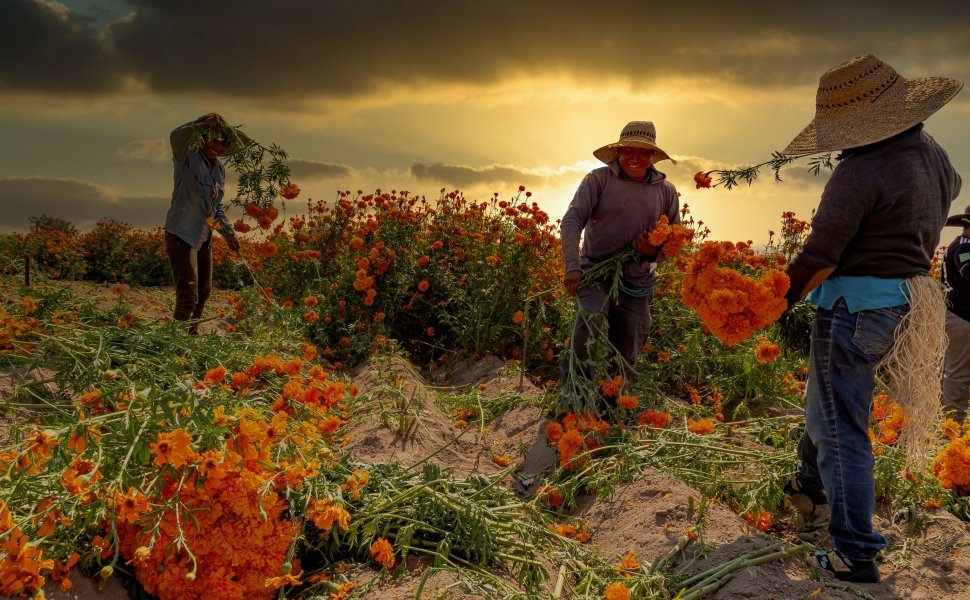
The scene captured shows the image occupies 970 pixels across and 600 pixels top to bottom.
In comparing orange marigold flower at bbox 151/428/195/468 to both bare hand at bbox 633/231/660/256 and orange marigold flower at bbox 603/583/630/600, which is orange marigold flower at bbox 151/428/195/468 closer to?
orange marigold flower at bbox 603/583/630/600

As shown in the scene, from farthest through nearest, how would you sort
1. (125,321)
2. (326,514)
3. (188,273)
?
1. (188,273)
2. (125,321)
3. (326,514)

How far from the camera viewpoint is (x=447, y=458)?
4152mm

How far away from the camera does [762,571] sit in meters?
2.78

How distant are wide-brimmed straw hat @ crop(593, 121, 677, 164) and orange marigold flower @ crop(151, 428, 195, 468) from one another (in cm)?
321

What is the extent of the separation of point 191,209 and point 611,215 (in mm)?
3520

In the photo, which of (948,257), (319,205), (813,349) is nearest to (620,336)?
(813,349)

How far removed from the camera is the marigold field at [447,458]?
7.21 feet

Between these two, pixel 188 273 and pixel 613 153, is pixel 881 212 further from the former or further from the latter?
pixel 188 273

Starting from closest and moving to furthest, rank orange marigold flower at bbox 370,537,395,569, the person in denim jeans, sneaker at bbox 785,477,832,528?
orange marigold flower at bbox 370,537,395,569 < sneaker at bbox 785,477,832,528 < the person in denim jeans

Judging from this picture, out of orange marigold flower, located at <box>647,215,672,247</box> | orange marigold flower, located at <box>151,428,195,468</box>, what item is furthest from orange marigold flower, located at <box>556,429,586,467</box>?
orange marigold flower, located at <box>151,428,195,468</box>

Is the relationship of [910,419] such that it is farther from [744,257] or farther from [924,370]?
[744,257]

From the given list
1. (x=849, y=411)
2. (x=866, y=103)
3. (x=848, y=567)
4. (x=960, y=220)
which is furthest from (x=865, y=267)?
(x=960, y=220)

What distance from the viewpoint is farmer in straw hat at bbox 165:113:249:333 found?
5.68m

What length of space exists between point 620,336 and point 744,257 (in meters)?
1.02
